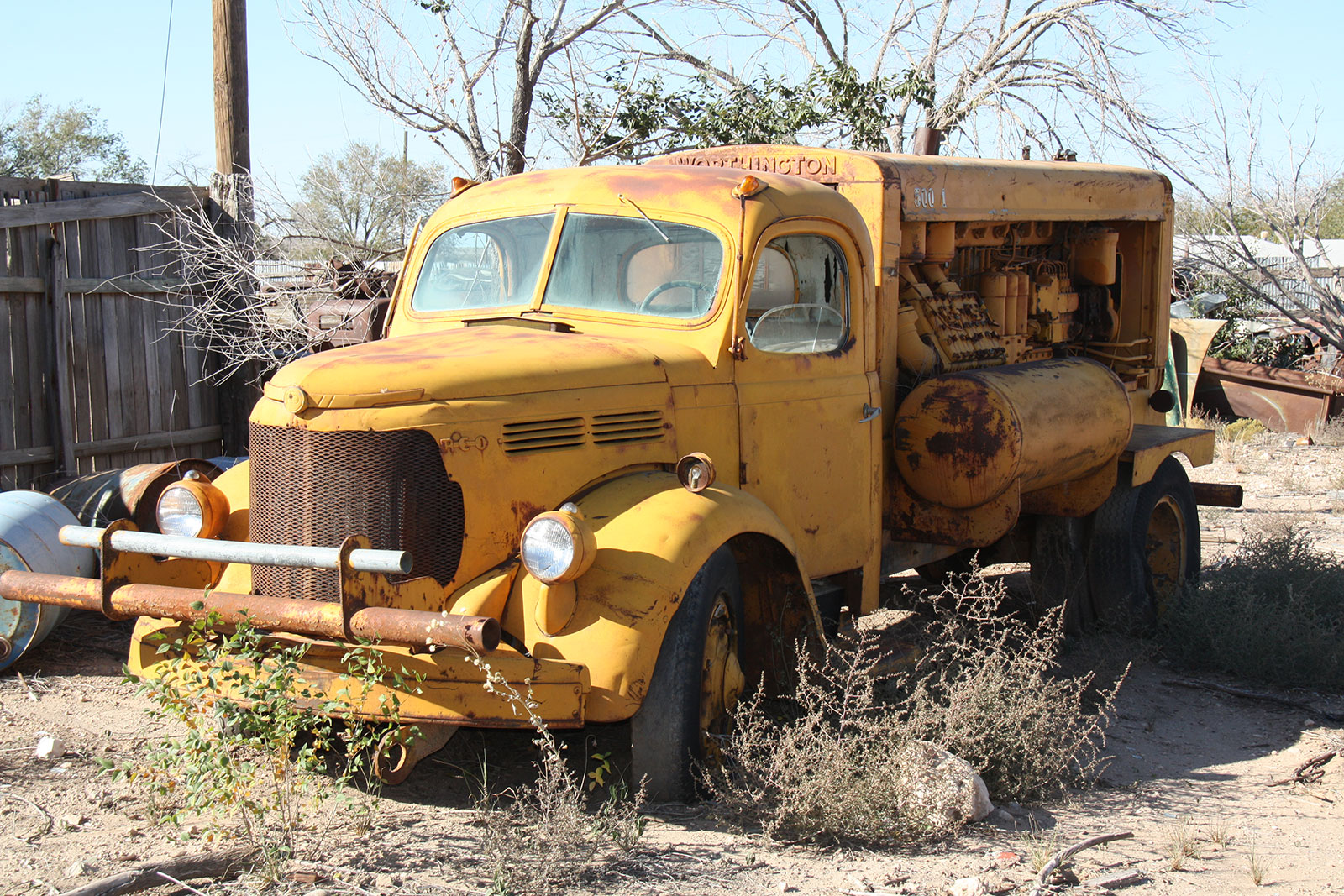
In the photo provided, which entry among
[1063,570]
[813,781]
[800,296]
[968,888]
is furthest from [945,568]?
[968,888]

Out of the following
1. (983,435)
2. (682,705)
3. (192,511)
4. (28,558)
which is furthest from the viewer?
(28,558)

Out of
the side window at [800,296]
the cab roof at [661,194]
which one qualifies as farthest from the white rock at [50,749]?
the side window at [800,296]

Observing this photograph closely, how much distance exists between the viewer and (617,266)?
5000 mm

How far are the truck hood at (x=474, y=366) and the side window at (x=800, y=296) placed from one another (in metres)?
0.66

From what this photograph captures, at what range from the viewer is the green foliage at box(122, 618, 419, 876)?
3.69m

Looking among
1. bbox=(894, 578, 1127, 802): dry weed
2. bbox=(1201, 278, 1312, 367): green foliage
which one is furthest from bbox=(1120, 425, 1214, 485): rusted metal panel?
bbox=(1201, 278, 1312, 367): green foliage

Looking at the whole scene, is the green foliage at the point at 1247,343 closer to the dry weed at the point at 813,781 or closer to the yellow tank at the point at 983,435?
the yellow tank at the point at 983,435

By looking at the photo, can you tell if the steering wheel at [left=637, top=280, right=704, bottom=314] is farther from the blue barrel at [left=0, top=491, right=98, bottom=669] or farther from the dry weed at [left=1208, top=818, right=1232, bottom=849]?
the blue barrel at [left=0, top=491, right=98, bottom=669]

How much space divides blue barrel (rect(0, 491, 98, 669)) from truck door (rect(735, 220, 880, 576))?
3.38 meters

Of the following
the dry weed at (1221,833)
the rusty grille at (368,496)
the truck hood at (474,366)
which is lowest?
the dry weed at (1221,833)

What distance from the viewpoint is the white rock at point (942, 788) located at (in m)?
4.02

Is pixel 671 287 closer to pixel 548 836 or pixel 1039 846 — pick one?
pixel 548 836

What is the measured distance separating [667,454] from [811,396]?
0.89 metres

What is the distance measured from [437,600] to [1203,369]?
13258 mm
